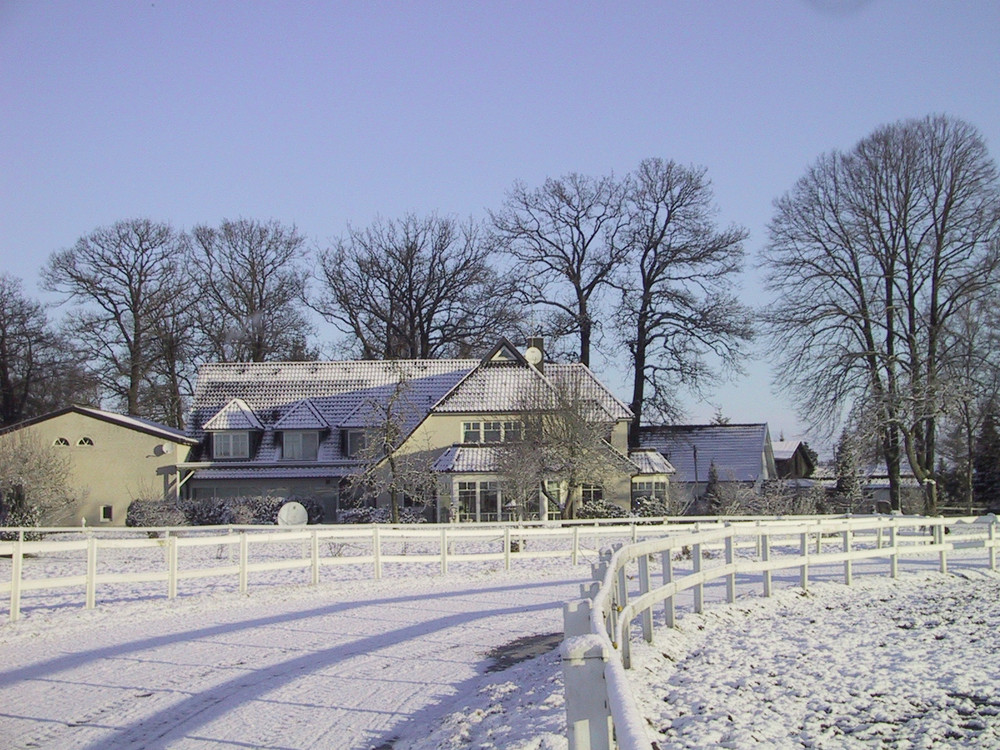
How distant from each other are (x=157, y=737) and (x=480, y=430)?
39707mm

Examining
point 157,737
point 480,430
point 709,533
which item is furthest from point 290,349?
point 157,737

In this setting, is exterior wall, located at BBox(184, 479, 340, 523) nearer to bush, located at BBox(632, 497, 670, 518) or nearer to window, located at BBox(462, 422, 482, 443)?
window, located at BBox(462, 422, 482, 443)

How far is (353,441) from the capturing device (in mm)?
50500

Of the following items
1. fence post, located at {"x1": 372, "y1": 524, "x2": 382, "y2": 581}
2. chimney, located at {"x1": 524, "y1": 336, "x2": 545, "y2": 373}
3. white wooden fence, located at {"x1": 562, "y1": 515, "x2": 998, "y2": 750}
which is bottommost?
fence post, located at {"x1": 372, "y1": 524, "x2": 382, "y2": 581}

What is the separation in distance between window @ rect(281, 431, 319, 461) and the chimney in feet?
35.7

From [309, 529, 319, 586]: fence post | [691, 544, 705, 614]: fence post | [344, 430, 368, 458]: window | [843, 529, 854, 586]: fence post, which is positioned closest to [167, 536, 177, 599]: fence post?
[309, 529, 319, 586]: fence post

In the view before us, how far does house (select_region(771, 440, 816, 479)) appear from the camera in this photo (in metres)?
77.2

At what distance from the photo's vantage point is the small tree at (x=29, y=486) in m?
36.0

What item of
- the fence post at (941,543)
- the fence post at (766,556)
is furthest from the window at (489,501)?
the fence post at (766,556)

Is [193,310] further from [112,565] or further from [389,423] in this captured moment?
[112,565]

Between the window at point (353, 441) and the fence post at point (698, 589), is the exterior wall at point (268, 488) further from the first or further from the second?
the fence post at point (698, 589)

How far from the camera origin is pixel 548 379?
4719 cm

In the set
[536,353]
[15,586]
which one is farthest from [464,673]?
[536,353]

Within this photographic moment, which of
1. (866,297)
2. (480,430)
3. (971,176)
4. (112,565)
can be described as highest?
(971,176)
